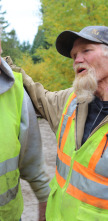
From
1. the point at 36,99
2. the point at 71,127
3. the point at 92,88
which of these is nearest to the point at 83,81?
the point at 92,88

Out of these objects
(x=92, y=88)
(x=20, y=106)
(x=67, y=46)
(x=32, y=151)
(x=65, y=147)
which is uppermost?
(x=67, y=46)

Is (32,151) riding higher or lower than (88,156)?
lower

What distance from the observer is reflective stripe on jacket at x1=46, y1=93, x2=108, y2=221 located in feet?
5.37

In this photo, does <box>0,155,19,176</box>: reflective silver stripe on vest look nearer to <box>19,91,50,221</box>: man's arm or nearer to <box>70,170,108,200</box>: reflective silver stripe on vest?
<box>19,91,50,221</box>: man's arm

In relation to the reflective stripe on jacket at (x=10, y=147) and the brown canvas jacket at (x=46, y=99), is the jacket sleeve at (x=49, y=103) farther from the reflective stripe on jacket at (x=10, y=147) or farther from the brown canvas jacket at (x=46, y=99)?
the reflective stripe on jacket at (x=10, y=147)

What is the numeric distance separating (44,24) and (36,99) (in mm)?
6980

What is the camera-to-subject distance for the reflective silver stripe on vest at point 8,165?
190 cm

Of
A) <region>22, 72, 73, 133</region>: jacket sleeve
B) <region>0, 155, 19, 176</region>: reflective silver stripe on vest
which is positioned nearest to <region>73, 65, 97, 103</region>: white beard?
<region>22, 72, 73, 133</region>: jacket sleeve

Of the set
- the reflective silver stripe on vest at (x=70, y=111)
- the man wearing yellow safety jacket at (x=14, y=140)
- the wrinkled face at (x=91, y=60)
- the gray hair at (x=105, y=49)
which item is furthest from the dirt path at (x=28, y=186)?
the gray hair at (x=105, y=49)

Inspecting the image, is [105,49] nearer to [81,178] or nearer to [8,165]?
[81,178]

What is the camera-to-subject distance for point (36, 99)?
7.39 ft

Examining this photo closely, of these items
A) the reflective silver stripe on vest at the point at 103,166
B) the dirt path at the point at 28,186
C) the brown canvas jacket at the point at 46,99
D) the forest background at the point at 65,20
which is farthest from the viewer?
the forest background at the point at 65,20

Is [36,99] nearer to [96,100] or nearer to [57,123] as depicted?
[57,123]

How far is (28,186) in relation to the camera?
500 centimetres
